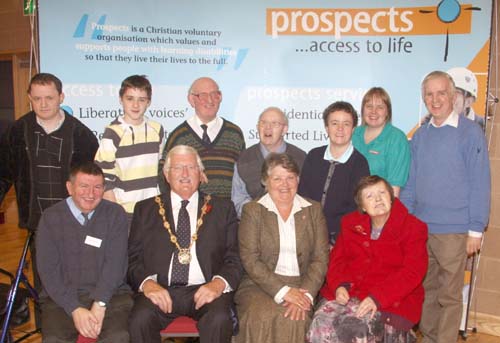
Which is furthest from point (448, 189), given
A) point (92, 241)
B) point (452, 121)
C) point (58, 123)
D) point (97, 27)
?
point (97, 27)

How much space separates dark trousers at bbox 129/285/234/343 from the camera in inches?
94.9

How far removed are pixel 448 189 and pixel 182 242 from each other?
5.47 feet

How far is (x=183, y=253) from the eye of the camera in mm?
2607

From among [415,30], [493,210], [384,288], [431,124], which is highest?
[415,30]

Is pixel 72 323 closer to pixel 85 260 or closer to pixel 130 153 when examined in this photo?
pixel 85 260

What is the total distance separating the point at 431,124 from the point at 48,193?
2.55 meters

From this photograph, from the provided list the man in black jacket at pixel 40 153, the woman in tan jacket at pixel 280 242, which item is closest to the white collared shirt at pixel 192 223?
the woman in tan jacket at pixel 280 242

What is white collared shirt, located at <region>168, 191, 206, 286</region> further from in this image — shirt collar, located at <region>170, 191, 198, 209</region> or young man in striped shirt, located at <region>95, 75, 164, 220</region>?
young man in striped shirt, located at <region>95, 75, 164, 220</region>

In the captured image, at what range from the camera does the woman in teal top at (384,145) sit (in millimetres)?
2936

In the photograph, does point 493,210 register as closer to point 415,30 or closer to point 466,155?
point 466,155

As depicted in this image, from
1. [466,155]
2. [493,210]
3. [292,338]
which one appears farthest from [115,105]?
[493,210]

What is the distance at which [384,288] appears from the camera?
2.46 m

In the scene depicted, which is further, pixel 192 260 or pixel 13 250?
pixel 13 250

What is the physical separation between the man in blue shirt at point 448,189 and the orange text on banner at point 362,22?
0.75 m
